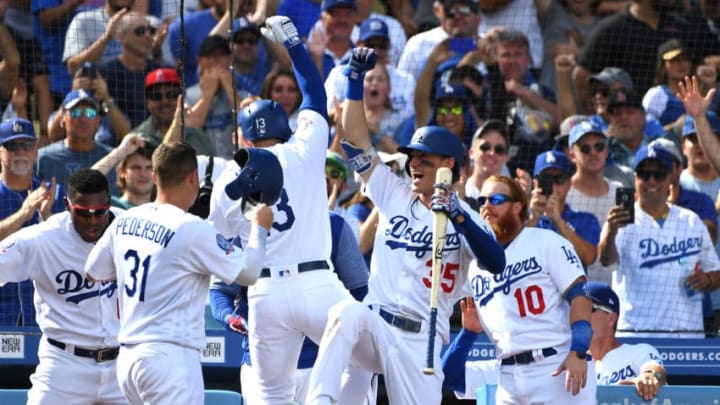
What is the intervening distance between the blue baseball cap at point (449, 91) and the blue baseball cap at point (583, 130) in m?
0.97

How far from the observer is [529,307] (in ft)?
23.8

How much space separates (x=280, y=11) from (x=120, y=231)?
5.03 meters

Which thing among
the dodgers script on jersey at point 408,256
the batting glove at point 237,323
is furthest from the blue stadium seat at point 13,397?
the dodgers script on jersey at point 408,256

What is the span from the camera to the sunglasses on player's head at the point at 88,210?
731 centimetres

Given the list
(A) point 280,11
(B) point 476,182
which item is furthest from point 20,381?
(A) point 280,11

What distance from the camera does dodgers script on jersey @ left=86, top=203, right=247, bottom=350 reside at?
6410 mm

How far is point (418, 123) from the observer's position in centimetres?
1058

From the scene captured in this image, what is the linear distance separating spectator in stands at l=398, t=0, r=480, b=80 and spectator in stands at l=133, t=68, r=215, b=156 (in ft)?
6.14

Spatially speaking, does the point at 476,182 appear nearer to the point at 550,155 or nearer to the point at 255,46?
the point at 550,155

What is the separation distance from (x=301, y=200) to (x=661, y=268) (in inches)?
129

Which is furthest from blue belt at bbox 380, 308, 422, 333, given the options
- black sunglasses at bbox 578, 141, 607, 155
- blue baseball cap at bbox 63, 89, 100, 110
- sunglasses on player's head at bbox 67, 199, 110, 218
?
blue baseball cap at bbox 63, 89, 100, 110

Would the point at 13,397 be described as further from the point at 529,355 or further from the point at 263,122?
the point at 529,355

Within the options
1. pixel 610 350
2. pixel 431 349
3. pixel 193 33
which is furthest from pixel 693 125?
pixel 431 349

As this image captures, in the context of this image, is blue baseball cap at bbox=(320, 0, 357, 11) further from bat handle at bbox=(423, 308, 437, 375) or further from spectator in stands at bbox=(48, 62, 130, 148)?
bat handle at bbox=(423, 308, 437, 375)
